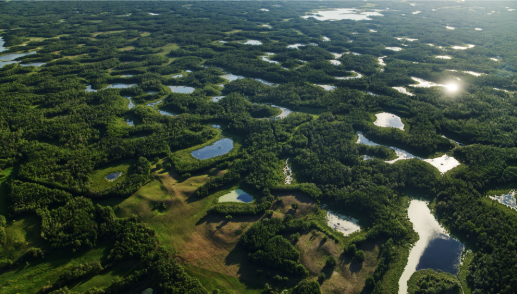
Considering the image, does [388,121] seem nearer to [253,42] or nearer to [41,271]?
[41,271]

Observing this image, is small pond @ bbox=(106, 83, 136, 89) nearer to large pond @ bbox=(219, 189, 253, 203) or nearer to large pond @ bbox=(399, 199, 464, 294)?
large pond @ bbox=(219, 189, 253, 203)

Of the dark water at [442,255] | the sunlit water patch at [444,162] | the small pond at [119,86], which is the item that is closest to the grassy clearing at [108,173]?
the small pond at [119,86]

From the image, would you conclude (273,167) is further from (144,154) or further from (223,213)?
(144,154)

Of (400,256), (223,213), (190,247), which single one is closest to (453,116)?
(400,256)

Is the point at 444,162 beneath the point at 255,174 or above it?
beneath

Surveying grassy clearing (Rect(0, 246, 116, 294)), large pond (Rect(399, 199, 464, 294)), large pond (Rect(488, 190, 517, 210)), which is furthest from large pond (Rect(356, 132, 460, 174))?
grassy clearing (Rect(0, 246, 116, 294))

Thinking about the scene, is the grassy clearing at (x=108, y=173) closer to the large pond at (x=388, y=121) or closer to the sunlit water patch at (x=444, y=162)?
the large pond at (x=388, y=121)

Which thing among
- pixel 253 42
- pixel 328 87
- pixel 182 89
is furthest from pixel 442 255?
pixel 253 42
